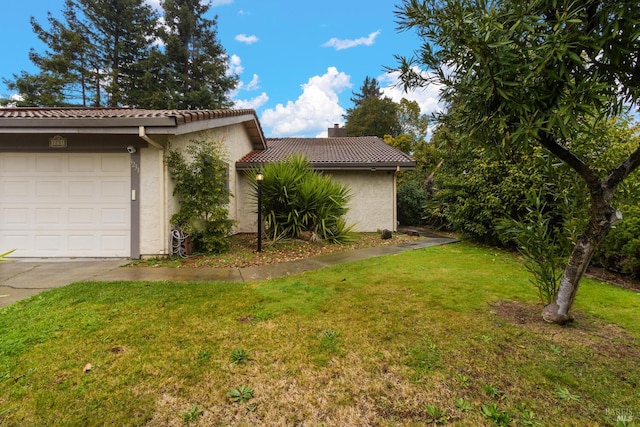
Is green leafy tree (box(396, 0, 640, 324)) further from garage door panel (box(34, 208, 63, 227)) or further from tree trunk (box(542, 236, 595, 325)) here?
garage door panel (box(34, 208, 63, 227))

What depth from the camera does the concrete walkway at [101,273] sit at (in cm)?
465

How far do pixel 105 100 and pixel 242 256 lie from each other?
24.7 m

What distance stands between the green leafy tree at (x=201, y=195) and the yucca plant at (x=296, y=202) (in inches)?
55.5

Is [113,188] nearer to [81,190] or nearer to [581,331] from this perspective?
[81,190]

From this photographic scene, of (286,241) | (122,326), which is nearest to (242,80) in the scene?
(286,241)

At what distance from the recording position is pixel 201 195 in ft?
22.6

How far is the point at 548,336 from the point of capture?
10.3 feet

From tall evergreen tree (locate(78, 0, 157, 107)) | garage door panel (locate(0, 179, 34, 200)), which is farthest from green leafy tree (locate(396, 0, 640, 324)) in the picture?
tall evergreen tree (locate(78, 0, 157, 107))

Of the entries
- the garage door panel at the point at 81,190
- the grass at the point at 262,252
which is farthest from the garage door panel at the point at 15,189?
the grass at the point at 262,252

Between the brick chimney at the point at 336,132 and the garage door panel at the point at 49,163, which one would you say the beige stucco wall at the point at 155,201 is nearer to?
the garage door panel at the point at 49,163

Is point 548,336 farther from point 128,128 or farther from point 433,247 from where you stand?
point 128,128

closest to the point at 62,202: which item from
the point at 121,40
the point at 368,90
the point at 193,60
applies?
the point at 193,60

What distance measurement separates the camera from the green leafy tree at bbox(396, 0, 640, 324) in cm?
202

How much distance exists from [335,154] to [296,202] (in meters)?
4.93
